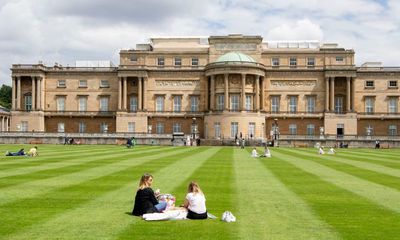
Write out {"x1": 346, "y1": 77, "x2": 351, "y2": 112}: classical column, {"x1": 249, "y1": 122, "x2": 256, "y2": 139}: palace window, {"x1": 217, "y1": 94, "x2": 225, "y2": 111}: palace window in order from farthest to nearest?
{"x1": 346, "y1": 77, "x2": 351, "y2": 112}: classical column → {"x1": 217, "y1": 94, "x2": 225, "y2": 111}: palace window → {"x1": 249, "y1": 122, "x2": 256, "y2": 139}: palace window

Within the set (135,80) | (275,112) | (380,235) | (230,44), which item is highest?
(230,44)

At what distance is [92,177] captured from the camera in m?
24.6

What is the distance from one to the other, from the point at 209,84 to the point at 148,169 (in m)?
70.7

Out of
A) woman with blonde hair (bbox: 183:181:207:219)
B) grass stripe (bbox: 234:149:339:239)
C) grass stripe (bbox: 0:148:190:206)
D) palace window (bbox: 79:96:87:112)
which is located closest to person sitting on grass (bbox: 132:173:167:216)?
woman with blonde hair (bbox: 183:181:207:219)

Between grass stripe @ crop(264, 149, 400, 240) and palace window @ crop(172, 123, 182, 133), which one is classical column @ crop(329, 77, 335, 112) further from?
grass stripe @ crop(264, 149, 400, 240)

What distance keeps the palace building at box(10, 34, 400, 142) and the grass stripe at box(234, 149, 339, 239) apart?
74595 mm

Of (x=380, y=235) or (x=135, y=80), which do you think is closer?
(x=380, y=235)

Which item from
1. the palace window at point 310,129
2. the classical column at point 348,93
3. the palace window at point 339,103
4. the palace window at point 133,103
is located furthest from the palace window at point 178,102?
the classical column at point 348,93

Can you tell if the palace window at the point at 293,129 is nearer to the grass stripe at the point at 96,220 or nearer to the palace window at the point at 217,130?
the palace window at the point at 217,130

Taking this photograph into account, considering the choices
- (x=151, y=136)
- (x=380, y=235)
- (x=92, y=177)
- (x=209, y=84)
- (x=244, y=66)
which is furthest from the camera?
(x=209, y=84)

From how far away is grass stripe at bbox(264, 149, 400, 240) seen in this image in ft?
44.6

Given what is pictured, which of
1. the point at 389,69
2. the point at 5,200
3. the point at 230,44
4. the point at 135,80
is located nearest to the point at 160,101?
the point at 135,80

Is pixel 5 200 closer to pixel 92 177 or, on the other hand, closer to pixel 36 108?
pixel 92 177

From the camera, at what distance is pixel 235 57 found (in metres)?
94.8
